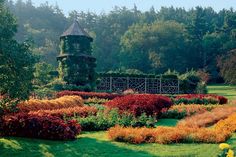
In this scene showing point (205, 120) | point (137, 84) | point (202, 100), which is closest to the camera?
point (205, 120)

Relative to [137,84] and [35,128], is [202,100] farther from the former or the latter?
[137,84]

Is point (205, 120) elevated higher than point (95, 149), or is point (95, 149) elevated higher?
point (205, 120)

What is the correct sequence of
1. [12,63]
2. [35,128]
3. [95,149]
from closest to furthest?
[95,149], [12,63], [35,128]

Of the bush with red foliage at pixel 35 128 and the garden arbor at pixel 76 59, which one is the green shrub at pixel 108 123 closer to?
the bush with red foliage at pixel 35 128

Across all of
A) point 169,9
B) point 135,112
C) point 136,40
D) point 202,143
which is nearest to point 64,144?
point 202,143

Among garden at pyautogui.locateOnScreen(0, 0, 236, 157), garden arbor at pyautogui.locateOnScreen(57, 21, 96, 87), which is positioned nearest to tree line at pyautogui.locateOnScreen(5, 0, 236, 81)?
garden at pyautogui.locateOnScreen(0, 0, 236, 157)

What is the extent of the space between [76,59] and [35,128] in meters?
25.9

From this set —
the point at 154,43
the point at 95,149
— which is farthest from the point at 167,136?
the point at 154,43

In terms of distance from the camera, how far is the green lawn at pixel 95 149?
9727 millimetres

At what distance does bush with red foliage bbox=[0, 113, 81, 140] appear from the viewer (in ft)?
36.1

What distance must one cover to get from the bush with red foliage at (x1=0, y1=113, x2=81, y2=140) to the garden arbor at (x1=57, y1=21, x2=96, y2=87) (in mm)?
25064

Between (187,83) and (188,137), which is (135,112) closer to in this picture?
(188,137)

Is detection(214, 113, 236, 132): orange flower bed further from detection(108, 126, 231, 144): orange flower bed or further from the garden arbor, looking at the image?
the garden arbor

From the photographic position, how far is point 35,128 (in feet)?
36.1
